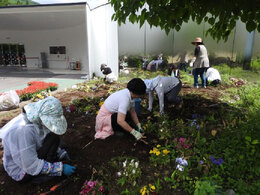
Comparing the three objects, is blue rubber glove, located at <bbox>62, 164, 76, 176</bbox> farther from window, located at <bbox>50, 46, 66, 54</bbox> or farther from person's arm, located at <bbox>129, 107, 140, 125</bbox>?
window, located at <bbox>50, 46, 66, 54</bbox>

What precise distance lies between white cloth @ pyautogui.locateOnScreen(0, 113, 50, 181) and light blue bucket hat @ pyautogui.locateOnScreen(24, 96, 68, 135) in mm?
86

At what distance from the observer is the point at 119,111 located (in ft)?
8.60

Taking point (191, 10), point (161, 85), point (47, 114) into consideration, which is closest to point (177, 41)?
point (161, 85)

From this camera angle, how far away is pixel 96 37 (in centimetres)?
904

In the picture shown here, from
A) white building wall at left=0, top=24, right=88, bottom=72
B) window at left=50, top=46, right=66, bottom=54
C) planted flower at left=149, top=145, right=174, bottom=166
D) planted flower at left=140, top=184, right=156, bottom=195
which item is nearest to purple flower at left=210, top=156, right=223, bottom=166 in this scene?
planted flower at left=149, top=145, right=174, bottom=166

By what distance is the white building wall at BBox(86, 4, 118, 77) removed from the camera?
324 inches

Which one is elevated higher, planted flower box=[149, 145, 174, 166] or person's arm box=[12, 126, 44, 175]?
person's arm box=[12, 126, 44, 175]

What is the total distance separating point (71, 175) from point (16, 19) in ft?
37.8

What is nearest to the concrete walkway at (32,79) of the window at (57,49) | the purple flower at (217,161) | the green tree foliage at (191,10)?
the window at (57,49)

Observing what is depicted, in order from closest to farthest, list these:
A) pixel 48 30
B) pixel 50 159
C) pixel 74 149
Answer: pixel 50 159 → pixel 74 149 → pixel 48 30

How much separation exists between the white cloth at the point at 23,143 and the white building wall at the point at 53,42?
1114 centimetres

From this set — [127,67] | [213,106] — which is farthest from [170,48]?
[213,106]

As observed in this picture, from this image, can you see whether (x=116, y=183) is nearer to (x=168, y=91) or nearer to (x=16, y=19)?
(x=168, y=91)

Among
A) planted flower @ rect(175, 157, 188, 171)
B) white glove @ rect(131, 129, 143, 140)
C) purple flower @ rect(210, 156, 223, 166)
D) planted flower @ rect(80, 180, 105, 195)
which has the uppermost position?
white glove @ rect(131, 129, 143, 140)
